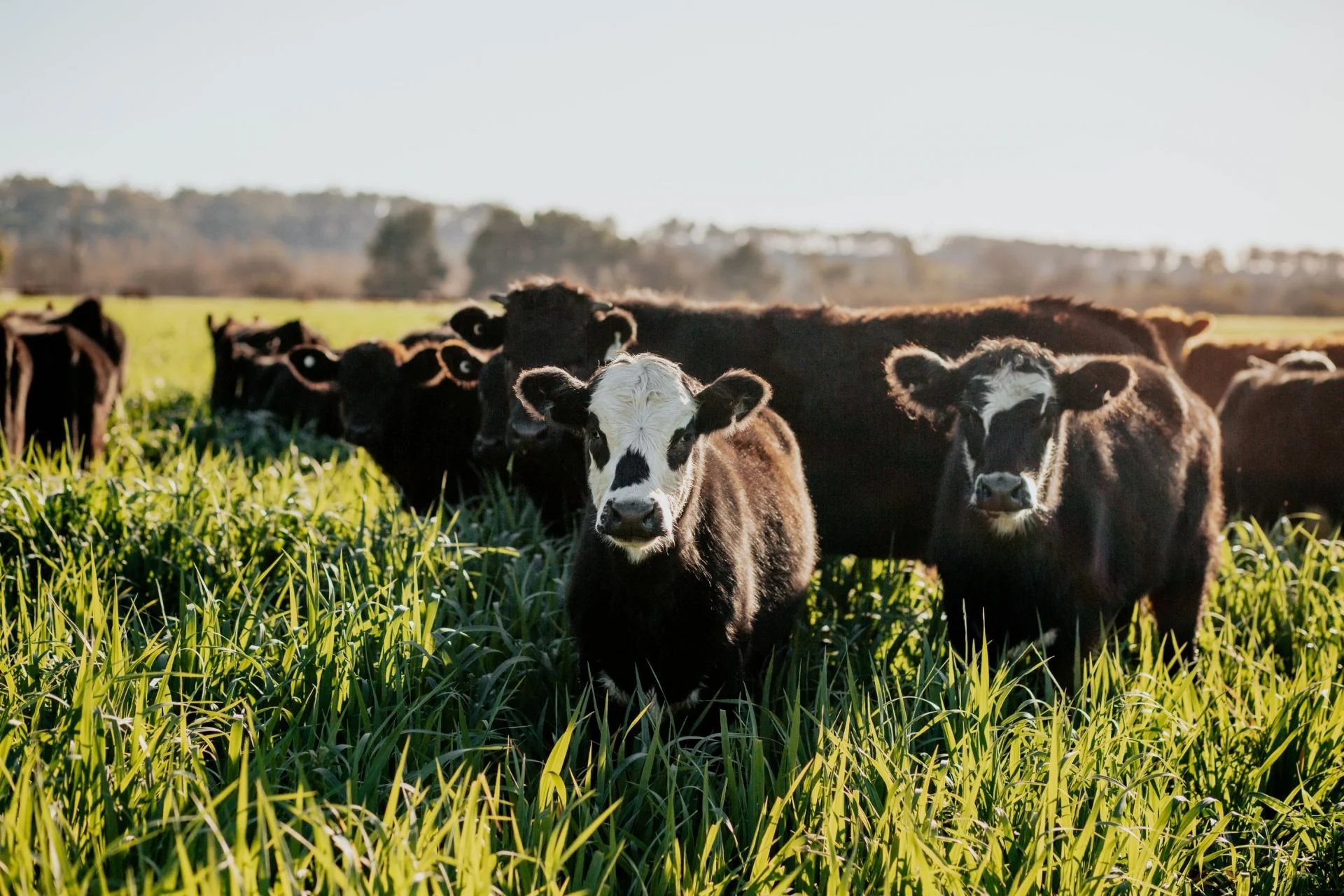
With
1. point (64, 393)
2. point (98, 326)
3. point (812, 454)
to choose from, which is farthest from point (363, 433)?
point (98, 326)

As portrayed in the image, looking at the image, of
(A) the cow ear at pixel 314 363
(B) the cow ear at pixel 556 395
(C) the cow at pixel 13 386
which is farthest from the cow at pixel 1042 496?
(C) the cow at pixel 13 386

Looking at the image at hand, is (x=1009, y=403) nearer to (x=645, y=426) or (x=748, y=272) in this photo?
(x=645, y=426)

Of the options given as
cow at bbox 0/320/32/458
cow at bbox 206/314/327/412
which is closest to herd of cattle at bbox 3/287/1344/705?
cow at bbox 0/320/32/458

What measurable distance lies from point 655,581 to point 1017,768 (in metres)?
1.48

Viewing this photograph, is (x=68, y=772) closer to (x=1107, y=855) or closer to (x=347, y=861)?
(x=347, y=861)

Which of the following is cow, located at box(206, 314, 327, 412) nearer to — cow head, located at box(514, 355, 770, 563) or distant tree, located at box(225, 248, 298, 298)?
cow head, located at box(514, 355, 770, 563)

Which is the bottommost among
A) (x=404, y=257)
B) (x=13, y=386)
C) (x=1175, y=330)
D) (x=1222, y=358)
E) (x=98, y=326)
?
(x=13, y=386)

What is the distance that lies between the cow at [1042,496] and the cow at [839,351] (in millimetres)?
972

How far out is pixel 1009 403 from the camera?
4695mm

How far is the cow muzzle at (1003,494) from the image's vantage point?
4.27 m

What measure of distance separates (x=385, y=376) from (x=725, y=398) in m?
4.84

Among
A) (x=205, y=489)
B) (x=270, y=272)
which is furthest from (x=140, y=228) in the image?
(x=205, y=489)

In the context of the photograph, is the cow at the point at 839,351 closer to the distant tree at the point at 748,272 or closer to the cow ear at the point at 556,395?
the cow ear at the point at 556,395

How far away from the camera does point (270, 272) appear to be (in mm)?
105875
